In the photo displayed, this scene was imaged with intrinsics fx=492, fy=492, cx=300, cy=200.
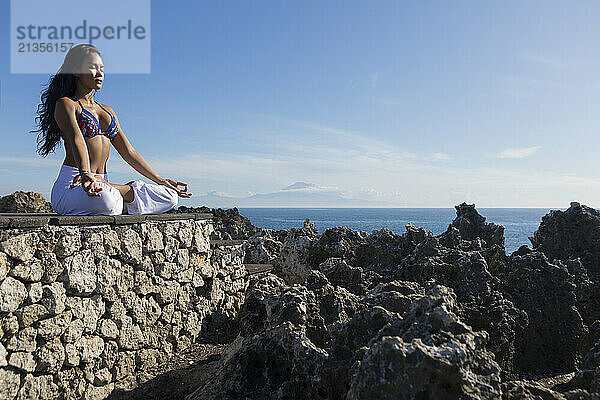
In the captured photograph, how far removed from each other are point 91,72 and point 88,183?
4.11 ft

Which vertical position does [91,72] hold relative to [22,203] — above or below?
above

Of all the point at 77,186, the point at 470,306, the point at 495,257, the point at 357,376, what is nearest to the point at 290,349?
the point at 357,376

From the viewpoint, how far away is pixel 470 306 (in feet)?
15.4

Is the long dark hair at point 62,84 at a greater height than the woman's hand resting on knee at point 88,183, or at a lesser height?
greater

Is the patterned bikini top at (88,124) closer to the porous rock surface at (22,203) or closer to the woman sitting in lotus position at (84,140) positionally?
the woman sitting in lotus position at (84,140)

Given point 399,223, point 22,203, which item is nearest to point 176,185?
point 22,203

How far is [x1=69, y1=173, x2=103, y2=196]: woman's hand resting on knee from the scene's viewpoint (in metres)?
4.93

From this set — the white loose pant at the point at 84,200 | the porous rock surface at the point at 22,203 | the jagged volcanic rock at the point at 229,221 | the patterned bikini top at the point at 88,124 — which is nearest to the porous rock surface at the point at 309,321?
the white loose pant at the point at 84,200

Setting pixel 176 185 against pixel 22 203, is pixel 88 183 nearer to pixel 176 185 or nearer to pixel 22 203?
pixel 176 185

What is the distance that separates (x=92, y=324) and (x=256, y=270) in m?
4.30

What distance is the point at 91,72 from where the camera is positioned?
5273 mm

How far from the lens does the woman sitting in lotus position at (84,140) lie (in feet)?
16.4

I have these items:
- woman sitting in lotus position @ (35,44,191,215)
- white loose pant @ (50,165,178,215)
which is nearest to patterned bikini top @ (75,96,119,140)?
woman sitting in lotus position @ (35,44,191,215)

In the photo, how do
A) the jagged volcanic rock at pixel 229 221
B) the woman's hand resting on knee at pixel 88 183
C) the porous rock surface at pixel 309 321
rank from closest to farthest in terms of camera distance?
the porous rock surface at pixel 309 321
the woman's hand resting on knee at pixel 88 183
the jagged volcanic rock at pixel 229 221
